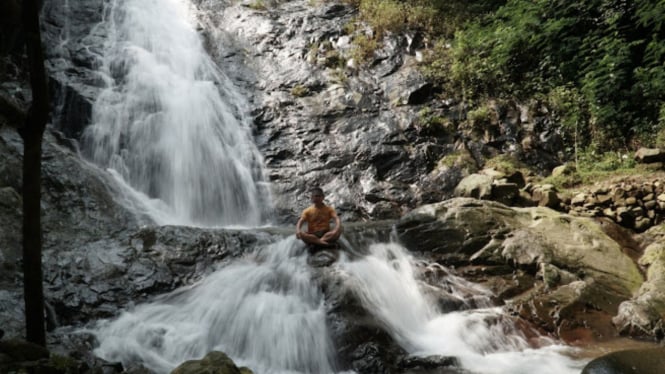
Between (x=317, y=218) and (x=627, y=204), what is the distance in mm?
5287

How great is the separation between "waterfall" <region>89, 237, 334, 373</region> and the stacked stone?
5.24 m

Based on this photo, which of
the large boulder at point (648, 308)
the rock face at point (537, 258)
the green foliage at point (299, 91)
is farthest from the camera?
the green foliage at point (299, 91)

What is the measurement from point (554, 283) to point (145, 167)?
26.4 feet

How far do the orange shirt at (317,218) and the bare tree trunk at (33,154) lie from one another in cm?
415

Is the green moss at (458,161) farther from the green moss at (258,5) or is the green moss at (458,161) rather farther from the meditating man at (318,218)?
the green moss at (258,5)

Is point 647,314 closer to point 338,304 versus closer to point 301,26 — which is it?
point 338,304

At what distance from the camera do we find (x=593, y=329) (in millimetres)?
5793

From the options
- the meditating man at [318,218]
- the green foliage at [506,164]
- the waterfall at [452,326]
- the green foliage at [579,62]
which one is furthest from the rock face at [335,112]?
the waterfall at [452,326]

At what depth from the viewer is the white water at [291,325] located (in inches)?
197

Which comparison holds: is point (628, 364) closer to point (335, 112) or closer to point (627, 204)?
point (627, 204)

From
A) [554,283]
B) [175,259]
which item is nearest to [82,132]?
[175,259]

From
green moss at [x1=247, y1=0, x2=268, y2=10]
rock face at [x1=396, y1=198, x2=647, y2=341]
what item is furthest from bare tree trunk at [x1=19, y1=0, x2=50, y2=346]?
green moss at [x1=247, y1=0, x2=268, y2=10]

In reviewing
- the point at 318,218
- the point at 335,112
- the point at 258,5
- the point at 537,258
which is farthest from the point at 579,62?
the point at 258,5

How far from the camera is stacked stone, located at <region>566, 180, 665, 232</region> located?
762 cm
